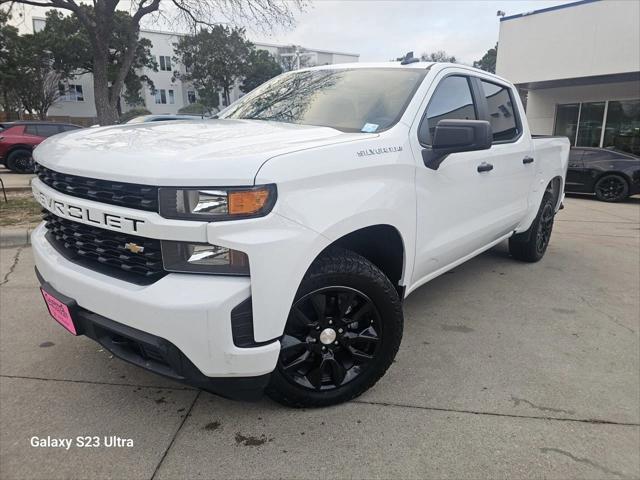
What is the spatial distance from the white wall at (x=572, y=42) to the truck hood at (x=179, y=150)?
16.1 metres

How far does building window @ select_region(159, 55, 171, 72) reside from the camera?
55688mm

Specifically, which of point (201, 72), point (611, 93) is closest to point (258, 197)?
point (611, 93)

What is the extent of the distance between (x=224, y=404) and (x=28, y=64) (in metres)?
40.8

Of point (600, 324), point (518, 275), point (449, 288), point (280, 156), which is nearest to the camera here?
point (280, 156)

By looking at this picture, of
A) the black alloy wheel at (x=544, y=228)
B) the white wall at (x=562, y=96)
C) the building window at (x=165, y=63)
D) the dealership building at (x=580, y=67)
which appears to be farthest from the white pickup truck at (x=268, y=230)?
the building window at (x=165, y=63)

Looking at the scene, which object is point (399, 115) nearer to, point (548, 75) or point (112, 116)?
point (112, 116)

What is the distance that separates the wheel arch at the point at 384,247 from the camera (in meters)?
2.58

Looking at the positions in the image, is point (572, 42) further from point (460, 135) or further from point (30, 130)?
point (30, 130)

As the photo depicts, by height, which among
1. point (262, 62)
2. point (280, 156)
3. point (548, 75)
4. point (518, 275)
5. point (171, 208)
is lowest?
point (518, 275)

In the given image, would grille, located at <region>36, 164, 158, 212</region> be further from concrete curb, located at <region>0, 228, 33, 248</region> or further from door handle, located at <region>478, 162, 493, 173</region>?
concrete curb, located at <region>0, 228, 33, 248</region>

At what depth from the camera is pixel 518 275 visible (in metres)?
4.91

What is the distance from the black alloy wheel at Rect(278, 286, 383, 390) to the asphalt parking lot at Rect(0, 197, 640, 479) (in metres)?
0.23

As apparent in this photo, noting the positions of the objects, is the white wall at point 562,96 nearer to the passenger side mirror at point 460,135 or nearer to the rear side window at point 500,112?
the rear side window at point 500,112

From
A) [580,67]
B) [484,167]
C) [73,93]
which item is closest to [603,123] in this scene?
[580,67]
